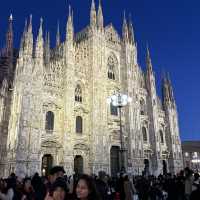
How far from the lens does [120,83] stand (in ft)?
115

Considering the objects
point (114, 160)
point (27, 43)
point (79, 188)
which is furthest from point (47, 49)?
point (79, 188)

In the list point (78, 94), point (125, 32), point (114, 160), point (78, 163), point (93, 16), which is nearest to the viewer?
point (78, 163)

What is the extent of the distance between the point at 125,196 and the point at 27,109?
55.6ft

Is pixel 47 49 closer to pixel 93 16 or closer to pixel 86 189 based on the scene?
pixel 93 16

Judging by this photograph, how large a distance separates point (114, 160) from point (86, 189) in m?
28.6

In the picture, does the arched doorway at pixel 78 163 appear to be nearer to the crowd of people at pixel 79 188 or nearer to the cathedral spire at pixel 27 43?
the cathedral spire at pixel 27 43

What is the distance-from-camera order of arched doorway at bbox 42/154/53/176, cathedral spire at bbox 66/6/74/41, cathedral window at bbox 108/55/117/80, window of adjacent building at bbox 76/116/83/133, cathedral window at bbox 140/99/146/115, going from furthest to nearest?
cathedral window at bbox 140/99/146/115
cathedral window at bbox 108/55/117/80
cathedral spire at bbox 66/6/74/41
window of adjacent building at bbox 76/116/83/133
arched doorway at bbox 42/154/53/176

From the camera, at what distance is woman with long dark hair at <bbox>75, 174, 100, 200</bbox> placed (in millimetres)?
3436

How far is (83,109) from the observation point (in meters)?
29.7

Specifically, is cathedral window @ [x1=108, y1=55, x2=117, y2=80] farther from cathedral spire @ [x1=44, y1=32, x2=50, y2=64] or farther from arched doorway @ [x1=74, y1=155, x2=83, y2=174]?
arched doorway @ [x1=74, y1=155, x2=83, y2=174]

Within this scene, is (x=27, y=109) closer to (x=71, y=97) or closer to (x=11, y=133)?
(x=11, y=133)

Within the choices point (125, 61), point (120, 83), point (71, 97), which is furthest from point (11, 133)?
point (125, 61)

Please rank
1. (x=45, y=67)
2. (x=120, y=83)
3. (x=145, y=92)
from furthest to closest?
1. (x=145, y=92)
2. (x=120, y=83)
3. (x=45, y=67)

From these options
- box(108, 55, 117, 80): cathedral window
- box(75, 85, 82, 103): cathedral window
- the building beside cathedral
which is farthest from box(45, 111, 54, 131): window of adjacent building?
box(108, 55, 117, 80): cathedral window
